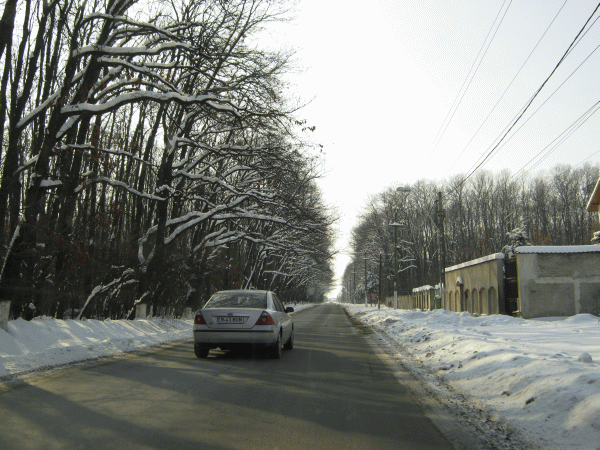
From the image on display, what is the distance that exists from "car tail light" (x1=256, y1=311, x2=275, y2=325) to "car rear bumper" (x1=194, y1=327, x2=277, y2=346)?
15cm

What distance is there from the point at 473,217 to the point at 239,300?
214 ft

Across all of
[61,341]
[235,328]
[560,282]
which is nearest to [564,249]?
[560,282]

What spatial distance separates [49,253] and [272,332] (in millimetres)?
7192

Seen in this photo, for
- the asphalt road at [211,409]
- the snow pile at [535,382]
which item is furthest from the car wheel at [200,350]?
the snow pile at [535,382]

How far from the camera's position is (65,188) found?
14.9m

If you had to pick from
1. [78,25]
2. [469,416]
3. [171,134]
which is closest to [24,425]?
[469,416]

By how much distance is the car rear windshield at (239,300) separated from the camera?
11.1 meters

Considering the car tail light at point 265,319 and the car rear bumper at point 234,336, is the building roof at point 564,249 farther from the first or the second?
the car rear bumper at point 234,336

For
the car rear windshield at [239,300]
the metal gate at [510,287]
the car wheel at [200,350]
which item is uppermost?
the metal gate at [510,287]

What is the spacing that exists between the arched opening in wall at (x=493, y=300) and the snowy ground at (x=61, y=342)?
1466cm

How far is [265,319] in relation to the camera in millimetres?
10570

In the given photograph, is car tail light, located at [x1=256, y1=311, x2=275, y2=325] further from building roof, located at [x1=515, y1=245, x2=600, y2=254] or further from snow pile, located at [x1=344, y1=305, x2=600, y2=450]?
building roof, located at [x1=515, y1=245, x2=600, y2=254]

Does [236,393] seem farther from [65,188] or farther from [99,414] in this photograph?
[65,188]

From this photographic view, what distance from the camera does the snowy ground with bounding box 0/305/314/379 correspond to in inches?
354
